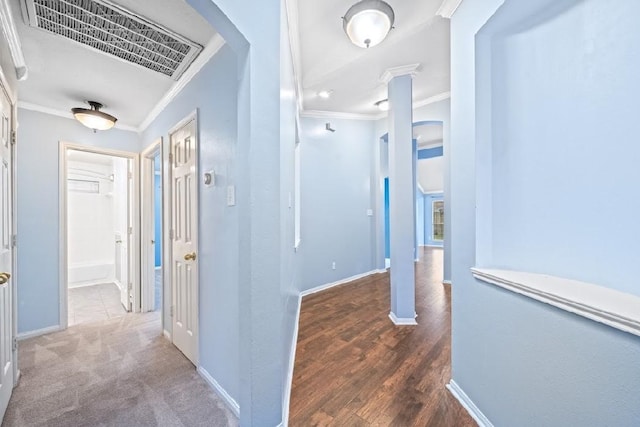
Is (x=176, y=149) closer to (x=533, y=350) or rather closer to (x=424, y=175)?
(x=533, y=350)

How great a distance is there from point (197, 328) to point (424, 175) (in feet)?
28.9

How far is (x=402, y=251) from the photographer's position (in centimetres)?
273

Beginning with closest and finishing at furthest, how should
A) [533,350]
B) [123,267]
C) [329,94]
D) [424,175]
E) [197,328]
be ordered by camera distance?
[533,350], [197,328], [329,94], [123,267], [424,175]

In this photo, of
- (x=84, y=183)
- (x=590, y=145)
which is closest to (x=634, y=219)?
(x=590, y=145)

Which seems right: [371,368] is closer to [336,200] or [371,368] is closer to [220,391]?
[220,391]

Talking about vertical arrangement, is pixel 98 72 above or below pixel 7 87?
above

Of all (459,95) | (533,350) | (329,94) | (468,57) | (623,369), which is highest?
(329,94)

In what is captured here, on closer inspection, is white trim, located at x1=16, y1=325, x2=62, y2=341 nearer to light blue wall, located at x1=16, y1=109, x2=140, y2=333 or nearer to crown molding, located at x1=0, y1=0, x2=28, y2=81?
light blue wall, located at x1=16, y1=109, x2=140, y2=333

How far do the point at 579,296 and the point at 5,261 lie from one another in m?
2.98

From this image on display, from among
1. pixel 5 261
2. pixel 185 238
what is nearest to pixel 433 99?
pixel 185 238

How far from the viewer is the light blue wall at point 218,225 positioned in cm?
161

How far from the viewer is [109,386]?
177 centimetres

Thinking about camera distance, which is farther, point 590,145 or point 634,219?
point 590,145

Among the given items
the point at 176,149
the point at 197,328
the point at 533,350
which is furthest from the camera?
the point at 176,149
